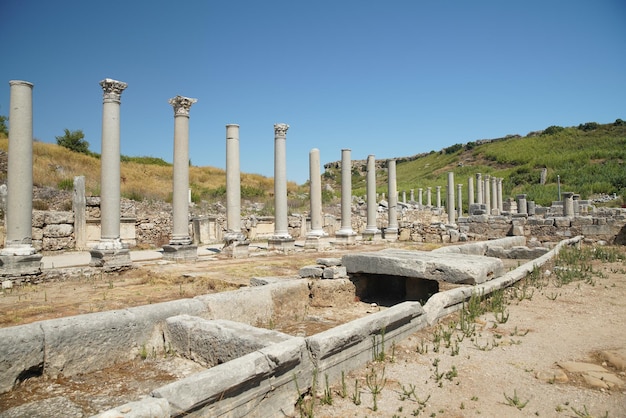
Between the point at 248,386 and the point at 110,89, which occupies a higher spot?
the point at 110,89

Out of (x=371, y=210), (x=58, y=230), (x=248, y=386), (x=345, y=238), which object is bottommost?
(x=248, y=386)

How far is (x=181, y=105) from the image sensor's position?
1353cm

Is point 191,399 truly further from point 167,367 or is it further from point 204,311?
point 204,311

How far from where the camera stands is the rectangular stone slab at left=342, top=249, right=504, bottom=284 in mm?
6680

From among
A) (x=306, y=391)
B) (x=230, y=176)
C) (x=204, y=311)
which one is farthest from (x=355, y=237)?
(x=306, y=391)

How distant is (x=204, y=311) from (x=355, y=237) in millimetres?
14257

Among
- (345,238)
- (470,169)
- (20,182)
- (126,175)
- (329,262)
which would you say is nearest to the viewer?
(329,262)

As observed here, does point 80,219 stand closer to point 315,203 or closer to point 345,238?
point 315,203

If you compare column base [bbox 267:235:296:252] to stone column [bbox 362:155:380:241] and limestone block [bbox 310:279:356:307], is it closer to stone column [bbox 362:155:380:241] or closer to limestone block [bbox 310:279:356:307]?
stone column [bbox 362:155:380:241]

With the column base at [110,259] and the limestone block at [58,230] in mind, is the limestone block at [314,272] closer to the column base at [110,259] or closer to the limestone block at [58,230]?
the column base at [110,259]

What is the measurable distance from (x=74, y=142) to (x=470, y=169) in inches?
2281

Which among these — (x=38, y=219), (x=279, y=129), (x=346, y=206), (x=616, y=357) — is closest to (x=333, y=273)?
(x=616, y=357)

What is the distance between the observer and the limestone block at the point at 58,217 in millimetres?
15586

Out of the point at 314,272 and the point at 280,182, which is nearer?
the point at 314,272
